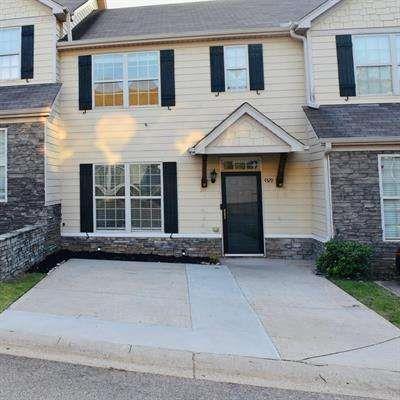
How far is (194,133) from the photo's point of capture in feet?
33.6

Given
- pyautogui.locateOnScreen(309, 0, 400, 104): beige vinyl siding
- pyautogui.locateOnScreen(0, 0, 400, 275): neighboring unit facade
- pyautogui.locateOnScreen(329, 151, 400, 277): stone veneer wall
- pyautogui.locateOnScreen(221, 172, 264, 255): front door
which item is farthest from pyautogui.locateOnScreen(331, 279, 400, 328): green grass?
pyautogui.locateOnScreen(309, 0, 400, 104): beige vinyl siding

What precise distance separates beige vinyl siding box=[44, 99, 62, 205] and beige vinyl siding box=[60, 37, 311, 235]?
0.82 ft

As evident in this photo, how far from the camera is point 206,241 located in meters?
10.1

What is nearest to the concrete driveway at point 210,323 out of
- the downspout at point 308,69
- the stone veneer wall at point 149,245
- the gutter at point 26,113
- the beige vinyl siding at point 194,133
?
the stone veneer wall at point 149,245

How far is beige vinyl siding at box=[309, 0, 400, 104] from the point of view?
9.80m

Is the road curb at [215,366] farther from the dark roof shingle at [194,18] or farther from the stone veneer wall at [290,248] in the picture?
the dark roof shingle at [194,18]

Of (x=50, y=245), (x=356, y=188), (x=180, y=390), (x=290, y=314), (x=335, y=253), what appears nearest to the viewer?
(x=180, y=390)

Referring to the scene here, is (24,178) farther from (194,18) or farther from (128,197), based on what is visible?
(194,18)

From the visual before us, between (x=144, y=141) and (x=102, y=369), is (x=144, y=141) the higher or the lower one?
the higher one

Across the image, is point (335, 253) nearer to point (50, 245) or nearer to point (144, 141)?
point (144, 141)

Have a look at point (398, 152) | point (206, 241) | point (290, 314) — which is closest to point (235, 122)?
point (206, 241)

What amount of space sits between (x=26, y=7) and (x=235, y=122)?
730cm

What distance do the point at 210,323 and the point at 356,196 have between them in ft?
17.9

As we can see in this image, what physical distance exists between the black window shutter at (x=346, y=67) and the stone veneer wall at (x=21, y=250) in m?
9.02
